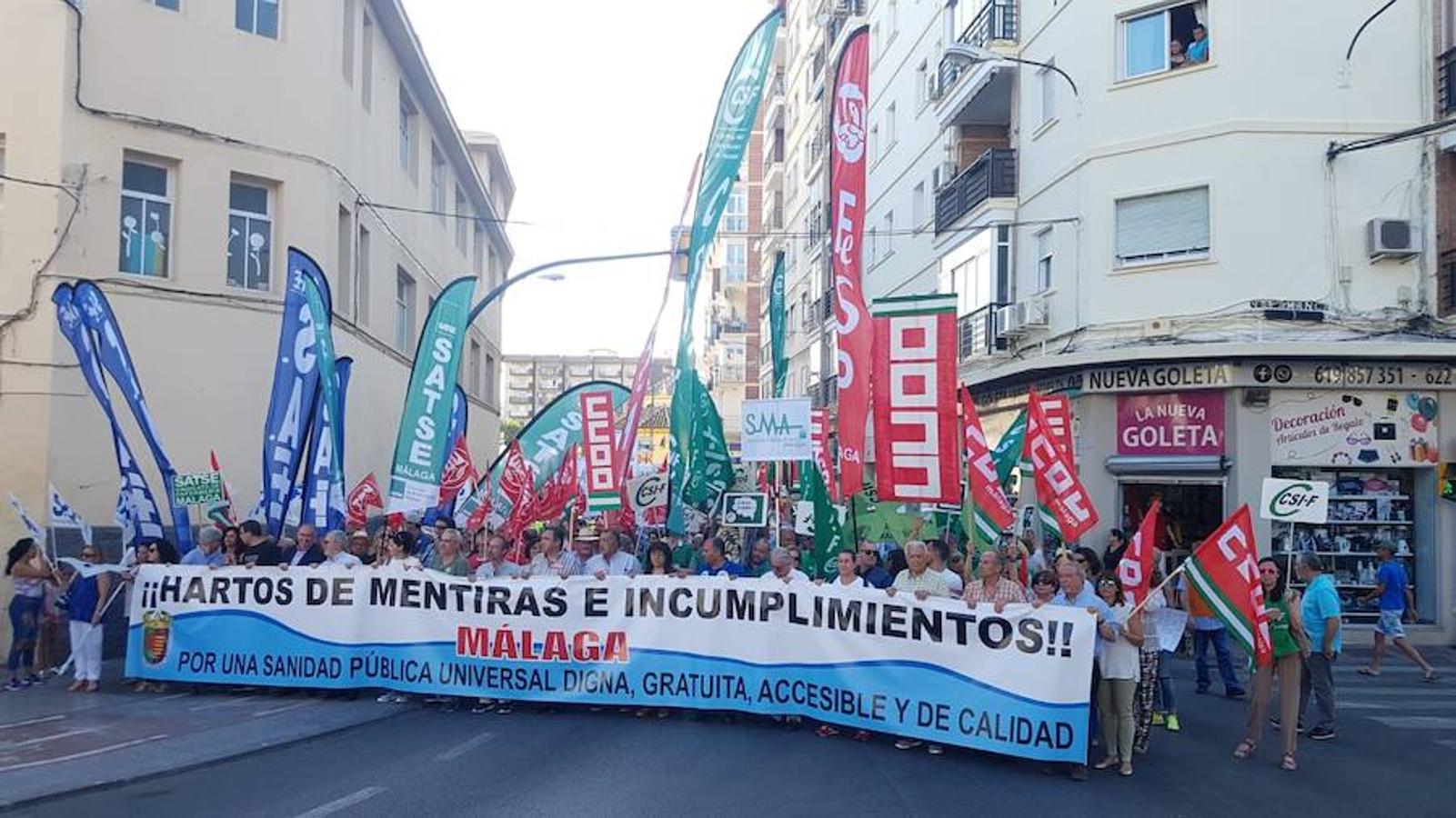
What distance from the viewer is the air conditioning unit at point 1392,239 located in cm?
1752

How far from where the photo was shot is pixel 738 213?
74875 mm

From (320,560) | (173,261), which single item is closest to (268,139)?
(173,261)

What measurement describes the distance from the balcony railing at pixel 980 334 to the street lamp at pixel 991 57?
14.5 ft

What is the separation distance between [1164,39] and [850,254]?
1082cm

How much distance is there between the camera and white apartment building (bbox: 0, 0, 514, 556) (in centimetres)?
1431

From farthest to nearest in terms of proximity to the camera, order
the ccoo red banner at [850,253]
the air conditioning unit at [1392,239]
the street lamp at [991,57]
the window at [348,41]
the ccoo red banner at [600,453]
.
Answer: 1. the street lamp at [991,57]
2. the window at [348,41]
3. the air conditioning unit at [1392,239]
4. the ccoo red banner at [600,453]
5. the ccoo red banner at [850,253]

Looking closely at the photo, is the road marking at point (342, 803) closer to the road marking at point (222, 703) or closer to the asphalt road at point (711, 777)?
the asphalt road at point (711, 777)

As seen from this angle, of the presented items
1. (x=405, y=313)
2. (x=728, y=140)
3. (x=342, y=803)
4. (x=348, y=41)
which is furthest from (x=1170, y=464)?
(x=405, y=313)

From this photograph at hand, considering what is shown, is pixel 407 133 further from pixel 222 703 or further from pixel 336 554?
pixel 222 703

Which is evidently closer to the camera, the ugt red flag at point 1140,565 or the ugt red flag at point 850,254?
the ugt red flag at point 1140,565

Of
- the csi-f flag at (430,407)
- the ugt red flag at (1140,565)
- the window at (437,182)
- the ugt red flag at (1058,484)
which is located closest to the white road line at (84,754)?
the csi-f flag at (430,407)

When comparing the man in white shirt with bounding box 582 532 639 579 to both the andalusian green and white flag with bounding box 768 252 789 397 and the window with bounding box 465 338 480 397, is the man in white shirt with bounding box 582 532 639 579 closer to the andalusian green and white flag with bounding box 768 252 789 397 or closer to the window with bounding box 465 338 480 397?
the andalusian green and white flag with bounding box 768 252 789 397

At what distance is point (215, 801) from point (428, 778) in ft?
4.36

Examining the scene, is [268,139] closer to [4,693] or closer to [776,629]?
[4,693]
